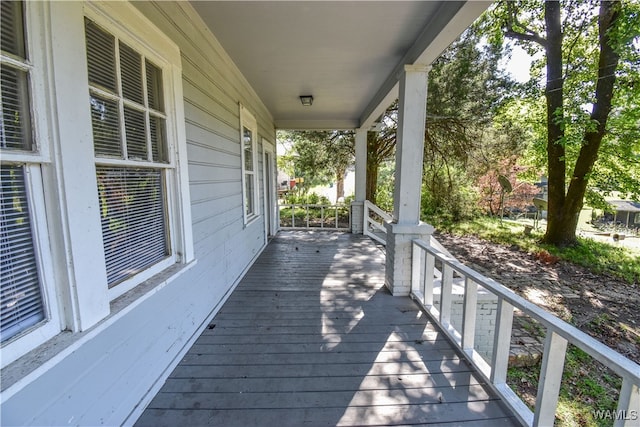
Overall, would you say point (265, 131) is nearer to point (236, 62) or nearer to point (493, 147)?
point (236, 62)

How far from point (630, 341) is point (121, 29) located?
6.19 meters

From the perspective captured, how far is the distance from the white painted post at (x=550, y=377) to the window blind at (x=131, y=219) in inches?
87.8

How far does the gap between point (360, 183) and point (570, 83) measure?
5.70 m

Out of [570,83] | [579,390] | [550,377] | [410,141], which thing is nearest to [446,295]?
[550,377]

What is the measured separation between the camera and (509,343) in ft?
5.82

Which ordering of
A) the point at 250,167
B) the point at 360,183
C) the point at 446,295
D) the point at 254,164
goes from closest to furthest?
the point at 446,295 → the point at 250,167 → the point at 254,164 → the point at 360,183

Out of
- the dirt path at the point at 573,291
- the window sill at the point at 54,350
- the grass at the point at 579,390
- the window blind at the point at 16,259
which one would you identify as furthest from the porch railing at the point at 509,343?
the dirt path at the point at 573,291

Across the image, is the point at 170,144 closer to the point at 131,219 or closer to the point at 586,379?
the point at 131,219

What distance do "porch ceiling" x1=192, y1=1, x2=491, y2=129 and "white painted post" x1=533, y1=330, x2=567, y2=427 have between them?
6.92 ft

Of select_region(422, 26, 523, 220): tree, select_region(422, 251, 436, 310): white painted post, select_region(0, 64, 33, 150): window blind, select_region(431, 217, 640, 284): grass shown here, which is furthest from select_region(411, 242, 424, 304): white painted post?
select_region(431, 217, 640, 284): grass

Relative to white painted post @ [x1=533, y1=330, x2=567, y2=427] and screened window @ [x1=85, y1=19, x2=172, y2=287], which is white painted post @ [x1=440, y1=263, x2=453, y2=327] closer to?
white painted post @ [x1=533, y1=330, x2=567, y2=427]

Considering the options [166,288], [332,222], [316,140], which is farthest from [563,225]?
[166,288]

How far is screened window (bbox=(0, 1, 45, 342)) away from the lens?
0.95m

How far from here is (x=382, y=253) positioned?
A: 5172 mm
